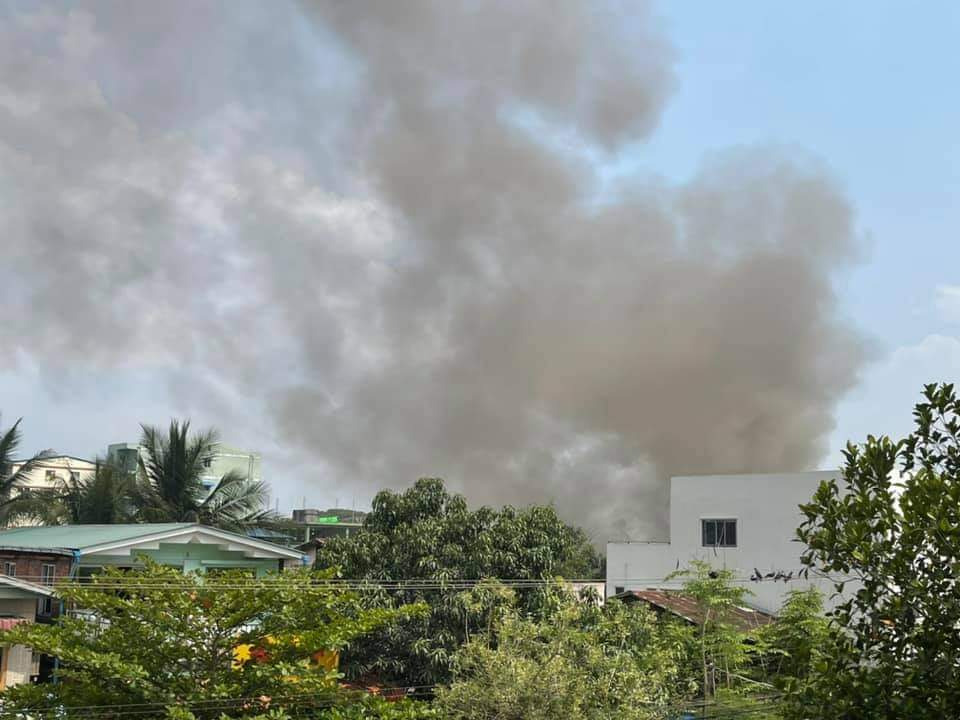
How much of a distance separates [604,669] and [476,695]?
2.61 m

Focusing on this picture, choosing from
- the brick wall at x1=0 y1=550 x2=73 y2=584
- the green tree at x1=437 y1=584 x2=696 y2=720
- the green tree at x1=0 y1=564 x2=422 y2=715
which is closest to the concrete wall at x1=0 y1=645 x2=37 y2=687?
the brick wall at x1=0 y1=550 x2=73 y2=584

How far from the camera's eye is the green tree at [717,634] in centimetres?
2064

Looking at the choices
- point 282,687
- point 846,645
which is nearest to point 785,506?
point 282,687

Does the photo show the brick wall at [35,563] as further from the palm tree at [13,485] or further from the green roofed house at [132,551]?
the palm tree at [13,485]

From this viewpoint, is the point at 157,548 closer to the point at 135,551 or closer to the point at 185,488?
the point at 135,551

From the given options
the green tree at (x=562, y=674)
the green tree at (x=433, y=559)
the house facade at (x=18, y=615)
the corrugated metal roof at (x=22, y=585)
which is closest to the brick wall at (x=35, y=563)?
the house facade at (x=18, y=615)

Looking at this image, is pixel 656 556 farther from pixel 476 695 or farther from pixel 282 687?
pixel 282 687

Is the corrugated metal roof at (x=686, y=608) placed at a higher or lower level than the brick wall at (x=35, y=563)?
lower

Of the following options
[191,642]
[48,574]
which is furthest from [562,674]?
[48,574]

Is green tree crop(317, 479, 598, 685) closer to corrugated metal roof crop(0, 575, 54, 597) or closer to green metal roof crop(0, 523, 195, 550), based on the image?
green metal roof crop(0, 523, 195, 550)

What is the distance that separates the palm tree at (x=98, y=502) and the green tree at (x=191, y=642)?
69.0ft

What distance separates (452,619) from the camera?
1989 cm

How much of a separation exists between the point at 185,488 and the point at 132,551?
13895 mm

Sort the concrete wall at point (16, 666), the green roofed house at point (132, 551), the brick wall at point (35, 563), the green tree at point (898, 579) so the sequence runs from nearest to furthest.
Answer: the green tree at point (898, 579)
the concrete wall at point (16, 666)
the green roofed house at point (132, 551)
the brick wall at point (35, 563)
